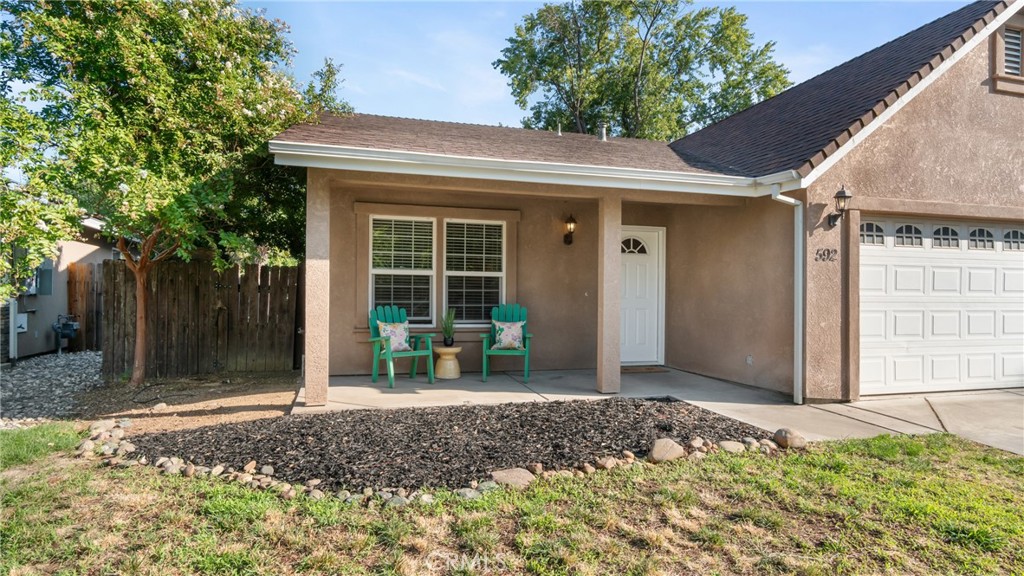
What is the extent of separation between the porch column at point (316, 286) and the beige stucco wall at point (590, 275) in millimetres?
128

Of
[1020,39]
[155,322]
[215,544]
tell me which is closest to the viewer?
A: [215,544]

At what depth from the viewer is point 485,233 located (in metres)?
7.74

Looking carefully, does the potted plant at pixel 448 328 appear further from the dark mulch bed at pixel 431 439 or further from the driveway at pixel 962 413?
the driveway at pixel 962 413

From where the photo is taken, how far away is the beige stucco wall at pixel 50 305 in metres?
9.42

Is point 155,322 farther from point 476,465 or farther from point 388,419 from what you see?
point 476,465

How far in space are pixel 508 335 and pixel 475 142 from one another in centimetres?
251

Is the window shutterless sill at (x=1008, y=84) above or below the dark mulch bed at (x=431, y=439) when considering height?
above

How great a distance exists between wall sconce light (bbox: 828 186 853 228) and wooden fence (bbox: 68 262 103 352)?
41.8 ft

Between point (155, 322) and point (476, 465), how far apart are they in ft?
19.1

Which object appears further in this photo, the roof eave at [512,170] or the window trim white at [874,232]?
the window trim white at [874,232]

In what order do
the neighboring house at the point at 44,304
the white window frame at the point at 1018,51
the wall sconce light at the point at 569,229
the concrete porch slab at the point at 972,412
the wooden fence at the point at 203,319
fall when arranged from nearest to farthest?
1. the concrete porch slab at the point at 972,412
2. the white window frame at the point at 1018,51
3. the wooden fence at the point at 203,319
4. the wall sconce light at the point at 569,229
5. the neighboring house at the point at 44,304

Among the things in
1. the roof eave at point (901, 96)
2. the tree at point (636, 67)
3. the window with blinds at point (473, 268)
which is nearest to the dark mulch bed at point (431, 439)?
the window with blinds at point (473, 268)

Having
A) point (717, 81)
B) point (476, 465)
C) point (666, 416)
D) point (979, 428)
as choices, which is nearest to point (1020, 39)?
point (979, 428)

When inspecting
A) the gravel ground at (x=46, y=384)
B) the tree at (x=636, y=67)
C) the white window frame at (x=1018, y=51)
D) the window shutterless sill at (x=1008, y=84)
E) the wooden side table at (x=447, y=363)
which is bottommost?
the gravel ground at (x=46, y=384)
